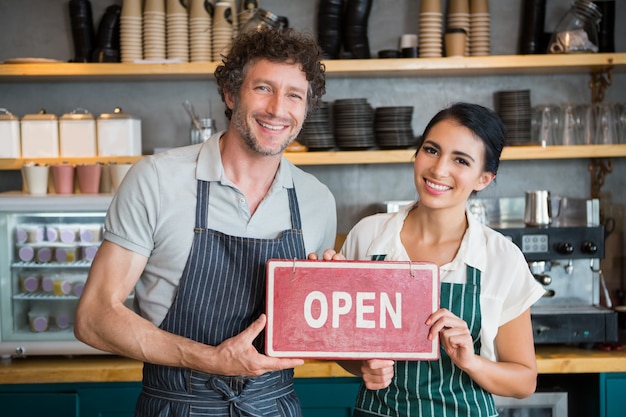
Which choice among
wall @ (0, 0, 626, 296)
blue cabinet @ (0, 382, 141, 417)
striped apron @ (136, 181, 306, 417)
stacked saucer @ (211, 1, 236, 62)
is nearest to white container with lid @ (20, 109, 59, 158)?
wall @ (0, 0, 626, 296)

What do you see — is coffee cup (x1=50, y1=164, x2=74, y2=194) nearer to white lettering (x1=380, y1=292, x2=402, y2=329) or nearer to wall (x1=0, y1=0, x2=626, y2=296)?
wall (x1=0, y1=0, x2=626, y2=296)

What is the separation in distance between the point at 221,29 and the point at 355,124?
746 millimetres

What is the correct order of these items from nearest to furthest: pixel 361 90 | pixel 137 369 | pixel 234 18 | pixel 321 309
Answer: pixel 321 309
pixel 137 369
pixel 234 18
pixel 361 90

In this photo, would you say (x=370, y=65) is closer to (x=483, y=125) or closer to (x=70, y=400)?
(x=483, y=125)

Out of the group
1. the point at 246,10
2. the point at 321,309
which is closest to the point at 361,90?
the point at 246,10

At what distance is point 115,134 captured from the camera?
361cm

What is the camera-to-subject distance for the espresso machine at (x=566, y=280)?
317 cm

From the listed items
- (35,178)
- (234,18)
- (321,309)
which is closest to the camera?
(321,309)

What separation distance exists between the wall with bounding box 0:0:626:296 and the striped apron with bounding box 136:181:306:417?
6.81 feet

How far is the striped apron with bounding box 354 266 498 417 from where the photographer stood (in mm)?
1883

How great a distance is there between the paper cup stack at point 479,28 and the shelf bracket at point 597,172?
0.81 meters

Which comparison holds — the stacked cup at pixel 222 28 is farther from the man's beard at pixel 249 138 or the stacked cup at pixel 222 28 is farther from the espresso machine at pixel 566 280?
the man's beard at pixel 249 138

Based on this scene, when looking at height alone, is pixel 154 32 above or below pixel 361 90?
above

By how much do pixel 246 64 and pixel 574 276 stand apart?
6.32ft
